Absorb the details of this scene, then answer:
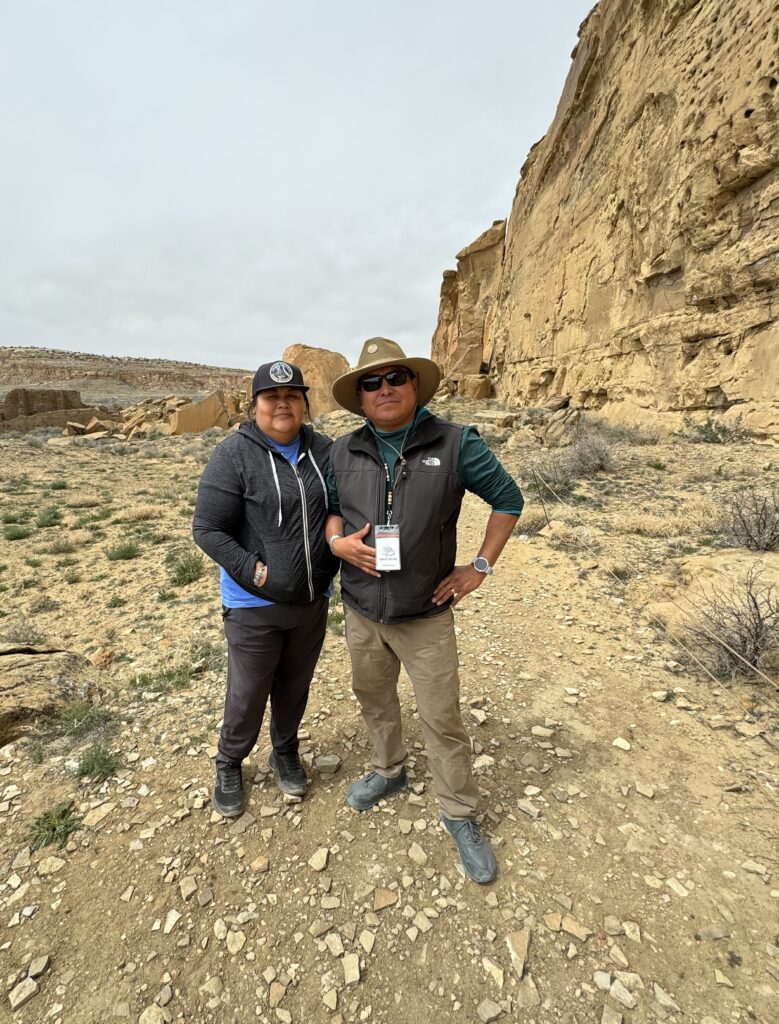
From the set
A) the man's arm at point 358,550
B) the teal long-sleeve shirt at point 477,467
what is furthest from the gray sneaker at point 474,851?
the teal long-sleeve shirt at point 477,467

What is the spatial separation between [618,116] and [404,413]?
19.1 m

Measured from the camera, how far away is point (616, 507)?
22.4 ft

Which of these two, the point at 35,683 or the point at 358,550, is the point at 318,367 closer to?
the point at 35,683

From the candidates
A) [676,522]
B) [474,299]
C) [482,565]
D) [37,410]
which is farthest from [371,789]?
[474,299]

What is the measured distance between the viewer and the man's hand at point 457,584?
1.88 m

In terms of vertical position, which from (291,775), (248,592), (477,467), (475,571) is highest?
(477,467)

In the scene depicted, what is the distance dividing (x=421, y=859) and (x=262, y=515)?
169 centimetres

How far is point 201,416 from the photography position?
25.6 meters

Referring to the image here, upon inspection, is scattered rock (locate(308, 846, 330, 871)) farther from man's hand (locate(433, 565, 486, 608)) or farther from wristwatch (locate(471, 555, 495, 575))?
wristwatch (locate(471, 555, 495, 575))

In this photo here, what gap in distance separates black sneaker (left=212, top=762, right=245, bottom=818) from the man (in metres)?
0.88

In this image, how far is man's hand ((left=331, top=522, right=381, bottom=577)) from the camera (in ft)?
5.79

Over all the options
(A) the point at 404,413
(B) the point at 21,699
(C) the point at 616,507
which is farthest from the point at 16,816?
(C) the point at 616,507

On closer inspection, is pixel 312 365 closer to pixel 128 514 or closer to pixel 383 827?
pixel 128 514

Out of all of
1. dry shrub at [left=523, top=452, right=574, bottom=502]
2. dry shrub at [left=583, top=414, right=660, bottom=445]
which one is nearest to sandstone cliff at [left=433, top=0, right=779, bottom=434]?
dry shrub at [left=583, top=414, right=660, bottom=445]
